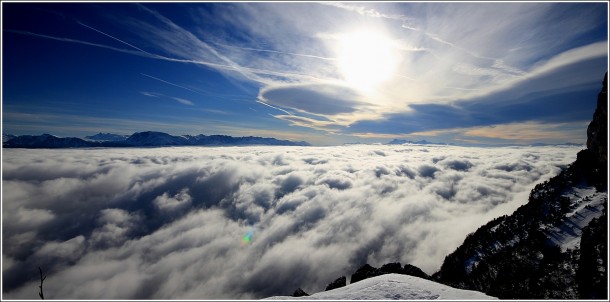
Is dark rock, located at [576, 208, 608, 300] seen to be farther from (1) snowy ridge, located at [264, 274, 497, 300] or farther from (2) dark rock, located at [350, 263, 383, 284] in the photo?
(2) dark rock, located at [350, 263, 383, 284]

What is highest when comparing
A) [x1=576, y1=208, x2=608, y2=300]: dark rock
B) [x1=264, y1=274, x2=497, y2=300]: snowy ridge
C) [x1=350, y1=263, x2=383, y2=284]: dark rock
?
[x1=264, y1=274, x2=497, y2=300]: snowy ridge

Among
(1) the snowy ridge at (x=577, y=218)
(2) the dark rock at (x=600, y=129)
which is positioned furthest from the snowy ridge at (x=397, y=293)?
(1) the snowy ridge at (x=577, y=218)

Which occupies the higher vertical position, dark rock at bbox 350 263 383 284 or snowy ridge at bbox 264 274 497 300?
snowy ridge at bbox 264 274 497 300

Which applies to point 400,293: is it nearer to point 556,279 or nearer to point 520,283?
point 556,279

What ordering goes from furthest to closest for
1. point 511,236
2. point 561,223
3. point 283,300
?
point 511,236, point 561,223, point 283,300

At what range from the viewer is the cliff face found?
210 feet

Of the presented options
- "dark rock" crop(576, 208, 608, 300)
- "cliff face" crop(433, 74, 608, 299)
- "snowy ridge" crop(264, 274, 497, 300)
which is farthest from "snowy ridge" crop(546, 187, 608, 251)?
"snowy ridge" crop(264, 274, 497, 300)

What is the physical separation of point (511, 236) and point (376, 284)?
325 ft

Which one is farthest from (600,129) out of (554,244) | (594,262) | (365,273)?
(365,273)

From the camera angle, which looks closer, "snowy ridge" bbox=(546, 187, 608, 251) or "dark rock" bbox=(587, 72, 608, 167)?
"dark rock" bbox=(587, 72, 608, 167)

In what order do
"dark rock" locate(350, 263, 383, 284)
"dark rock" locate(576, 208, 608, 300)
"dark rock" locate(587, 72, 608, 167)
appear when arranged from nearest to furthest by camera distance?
"dark rock" locate(576, 208, 608, 300), "dark rock" locate(587, 72, 608, 167), "dark rock" locate(350, 263, 383, 284)

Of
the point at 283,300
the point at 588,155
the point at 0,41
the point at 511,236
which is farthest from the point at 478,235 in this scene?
the point at 0,41

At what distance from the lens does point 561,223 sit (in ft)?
292

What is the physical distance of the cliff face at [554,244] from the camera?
2525 inches
